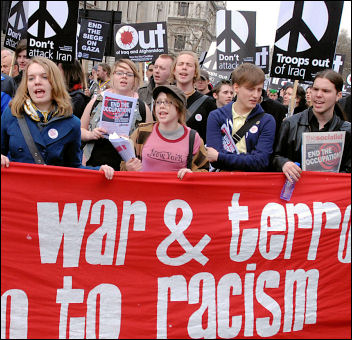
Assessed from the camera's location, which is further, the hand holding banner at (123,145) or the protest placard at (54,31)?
the protest placard at (54,31)

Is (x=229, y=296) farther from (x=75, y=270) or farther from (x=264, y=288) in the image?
(x=75, y=270)

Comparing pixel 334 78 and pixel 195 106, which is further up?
pixel 334 78

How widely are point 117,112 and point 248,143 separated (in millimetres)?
1073

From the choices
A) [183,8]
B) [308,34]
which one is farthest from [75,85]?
[183,8]

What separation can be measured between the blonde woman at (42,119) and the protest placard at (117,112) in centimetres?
66

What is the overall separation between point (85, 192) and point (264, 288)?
4.63 feet

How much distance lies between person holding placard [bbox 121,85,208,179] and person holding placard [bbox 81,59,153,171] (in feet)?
1.32

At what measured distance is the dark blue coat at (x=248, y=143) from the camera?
13.3 ft

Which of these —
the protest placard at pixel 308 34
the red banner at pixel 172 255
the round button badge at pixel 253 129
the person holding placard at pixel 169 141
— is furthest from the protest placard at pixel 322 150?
the protest placard at pixel 308 34

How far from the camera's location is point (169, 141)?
402 centimetres

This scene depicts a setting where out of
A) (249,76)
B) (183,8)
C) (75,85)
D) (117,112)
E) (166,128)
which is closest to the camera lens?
(166,128)

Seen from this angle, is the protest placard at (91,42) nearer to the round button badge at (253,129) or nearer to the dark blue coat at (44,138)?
the round button badge at (253,129)

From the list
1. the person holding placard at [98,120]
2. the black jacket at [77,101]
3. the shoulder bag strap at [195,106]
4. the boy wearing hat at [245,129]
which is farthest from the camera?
the black jacket at [77,101]

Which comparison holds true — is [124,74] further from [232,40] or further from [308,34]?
[232,40]
